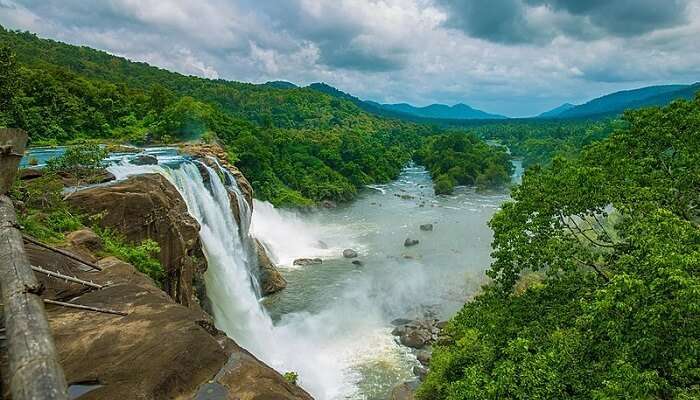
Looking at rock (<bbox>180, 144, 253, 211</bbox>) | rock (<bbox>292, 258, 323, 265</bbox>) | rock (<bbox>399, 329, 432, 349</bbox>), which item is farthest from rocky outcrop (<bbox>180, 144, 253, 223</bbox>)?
rock (<bbox>399, 329, 432, 349</bbox>)

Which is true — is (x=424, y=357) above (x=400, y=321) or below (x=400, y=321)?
above

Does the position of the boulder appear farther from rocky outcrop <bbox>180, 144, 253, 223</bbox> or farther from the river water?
rocky outcrop <bbox>180, 144, 253, 223</bbox>

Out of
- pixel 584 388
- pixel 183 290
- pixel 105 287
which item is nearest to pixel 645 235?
pixel 584 388

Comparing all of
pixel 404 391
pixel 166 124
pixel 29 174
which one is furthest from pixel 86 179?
pixel 166 124

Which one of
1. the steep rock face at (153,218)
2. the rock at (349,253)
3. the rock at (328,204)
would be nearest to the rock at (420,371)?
the steep rock face at (153,218)

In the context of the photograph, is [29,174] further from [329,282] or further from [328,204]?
[328,204]

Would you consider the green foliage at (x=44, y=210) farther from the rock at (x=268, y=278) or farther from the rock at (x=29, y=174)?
the rock at (x=268, y=278)

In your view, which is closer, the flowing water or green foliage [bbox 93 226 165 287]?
green foliage [bbox 93 226 165 287]
